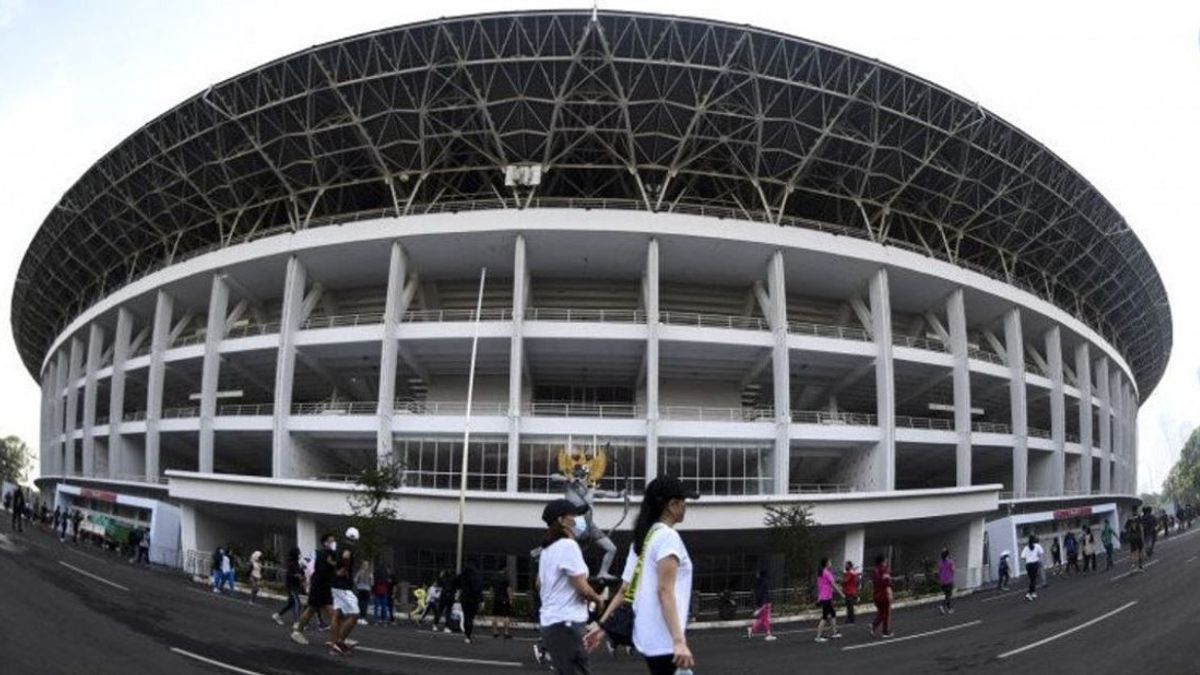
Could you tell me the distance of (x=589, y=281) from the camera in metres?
34.3

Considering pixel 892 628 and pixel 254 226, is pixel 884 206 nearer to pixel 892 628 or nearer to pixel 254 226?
pixel 892 628

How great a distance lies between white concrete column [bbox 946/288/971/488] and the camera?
32.8 metres

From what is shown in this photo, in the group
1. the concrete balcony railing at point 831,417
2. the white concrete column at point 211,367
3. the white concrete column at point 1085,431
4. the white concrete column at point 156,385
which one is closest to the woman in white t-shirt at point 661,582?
the concrete balcony railing at point 831,417

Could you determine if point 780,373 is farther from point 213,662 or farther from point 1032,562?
point 213,662

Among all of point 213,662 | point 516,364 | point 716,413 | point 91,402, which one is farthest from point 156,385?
point 213,662

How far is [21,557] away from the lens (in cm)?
1880

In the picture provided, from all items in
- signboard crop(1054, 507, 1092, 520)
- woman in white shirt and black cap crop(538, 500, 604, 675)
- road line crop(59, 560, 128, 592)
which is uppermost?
woman in white shirt and black cap crop(538, 500, 604, 675)

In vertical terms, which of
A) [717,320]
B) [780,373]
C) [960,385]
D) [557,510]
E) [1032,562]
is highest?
[717,320]

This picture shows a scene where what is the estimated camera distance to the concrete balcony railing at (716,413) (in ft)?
104

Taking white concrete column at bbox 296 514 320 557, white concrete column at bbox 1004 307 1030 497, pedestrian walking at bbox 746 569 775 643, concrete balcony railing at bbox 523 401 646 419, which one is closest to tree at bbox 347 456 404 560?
white concrete column at bbox 296 514 320 557

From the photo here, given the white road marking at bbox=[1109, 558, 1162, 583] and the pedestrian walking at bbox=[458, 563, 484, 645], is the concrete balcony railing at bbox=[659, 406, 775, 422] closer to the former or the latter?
the white road marking at bbox=[1109, 558, 1162, 583]

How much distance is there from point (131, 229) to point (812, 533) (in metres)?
38.2

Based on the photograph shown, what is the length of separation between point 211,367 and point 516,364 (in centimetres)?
1579

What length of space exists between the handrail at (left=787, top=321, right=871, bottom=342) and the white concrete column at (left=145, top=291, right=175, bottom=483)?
30.9 m
